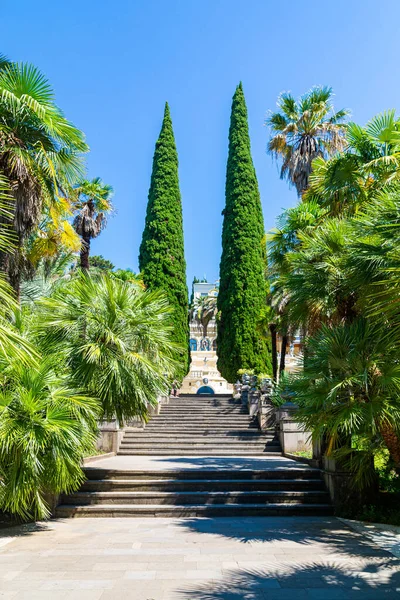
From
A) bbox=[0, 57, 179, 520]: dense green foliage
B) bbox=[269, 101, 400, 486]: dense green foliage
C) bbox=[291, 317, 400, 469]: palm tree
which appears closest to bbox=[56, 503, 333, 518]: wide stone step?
bbox=[0, 57, 179, 520]: dense green foliage

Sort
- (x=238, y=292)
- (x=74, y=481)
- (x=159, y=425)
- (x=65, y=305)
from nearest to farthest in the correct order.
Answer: (x=74, y=481) → (x=65, y=305) → (x=159, y=425) → (x=238, y=292)

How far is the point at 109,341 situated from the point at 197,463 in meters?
4.91

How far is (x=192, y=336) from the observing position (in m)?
53.7

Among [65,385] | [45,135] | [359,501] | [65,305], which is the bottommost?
[359,501]

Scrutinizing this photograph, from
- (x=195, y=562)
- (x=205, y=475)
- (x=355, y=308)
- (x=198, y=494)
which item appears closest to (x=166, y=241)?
(x=205, y=475)

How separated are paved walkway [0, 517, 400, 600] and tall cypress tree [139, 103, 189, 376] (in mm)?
22774

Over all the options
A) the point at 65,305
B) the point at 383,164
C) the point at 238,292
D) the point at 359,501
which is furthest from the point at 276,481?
the point at 238,292

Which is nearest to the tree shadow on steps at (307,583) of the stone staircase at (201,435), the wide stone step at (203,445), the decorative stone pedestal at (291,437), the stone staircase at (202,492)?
the stone staircase at (202,492)

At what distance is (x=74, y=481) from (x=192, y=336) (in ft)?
152

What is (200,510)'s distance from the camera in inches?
336

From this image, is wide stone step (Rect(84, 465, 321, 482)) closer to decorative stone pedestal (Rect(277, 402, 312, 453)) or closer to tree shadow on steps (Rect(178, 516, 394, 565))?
tree shadow on steps (Rect(178, 516, 394, 565))

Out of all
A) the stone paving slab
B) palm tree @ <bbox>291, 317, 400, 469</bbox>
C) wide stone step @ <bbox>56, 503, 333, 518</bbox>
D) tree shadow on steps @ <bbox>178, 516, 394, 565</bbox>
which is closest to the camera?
tree shadow on steps @ <bbox>178, 516, 394, 565</bbox>

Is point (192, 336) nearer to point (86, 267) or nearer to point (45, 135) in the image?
point (86, 267)

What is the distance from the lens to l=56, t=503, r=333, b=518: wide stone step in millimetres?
8430
